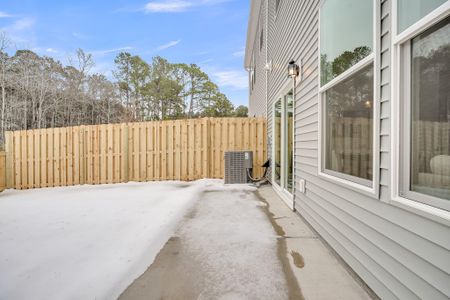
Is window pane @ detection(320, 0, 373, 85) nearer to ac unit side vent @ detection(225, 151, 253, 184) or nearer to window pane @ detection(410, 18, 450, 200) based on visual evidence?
window pane @ detection(410, 18, 450, 200)

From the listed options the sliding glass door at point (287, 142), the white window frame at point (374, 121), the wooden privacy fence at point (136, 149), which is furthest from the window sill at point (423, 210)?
the wooden privacy fence at point (136, 149)

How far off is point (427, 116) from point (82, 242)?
3122 millimetres

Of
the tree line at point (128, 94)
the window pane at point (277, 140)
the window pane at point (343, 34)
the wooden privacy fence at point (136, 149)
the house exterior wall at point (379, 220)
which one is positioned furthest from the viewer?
the tree line at point (128, 94)

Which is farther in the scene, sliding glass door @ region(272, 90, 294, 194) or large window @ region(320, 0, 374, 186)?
sliding glass door @ region(272, 90, 294, 194)

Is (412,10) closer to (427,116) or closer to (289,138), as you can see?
(427,116)

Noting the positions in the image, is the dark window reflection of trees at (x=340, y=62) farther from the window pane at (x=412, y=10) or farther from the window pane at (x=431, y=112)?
the window pane at (x=431, y=112)

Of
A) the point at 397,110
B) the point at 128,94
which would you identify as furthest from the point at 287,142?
the point at 128,94

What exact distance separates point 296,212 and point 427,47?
9.32ft

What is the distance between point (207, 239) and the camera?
2.69 meters

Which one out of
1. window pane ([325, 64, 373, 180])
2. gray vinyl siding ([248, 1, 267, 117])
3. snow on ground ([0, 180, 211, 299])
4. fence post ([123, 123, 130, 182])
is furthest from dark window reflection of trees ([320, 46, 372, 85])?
fence post ([123, 123, 130, 182])

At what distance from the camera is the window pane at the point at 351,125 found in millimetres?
1867

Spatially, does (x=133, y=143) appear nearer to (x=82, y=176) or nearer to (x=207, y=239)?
(x=82, y=176)

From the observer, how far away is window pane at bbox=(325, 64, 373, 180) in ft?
6.13

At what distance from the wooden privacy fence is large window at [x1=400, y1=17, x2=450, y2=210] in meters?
5.48
